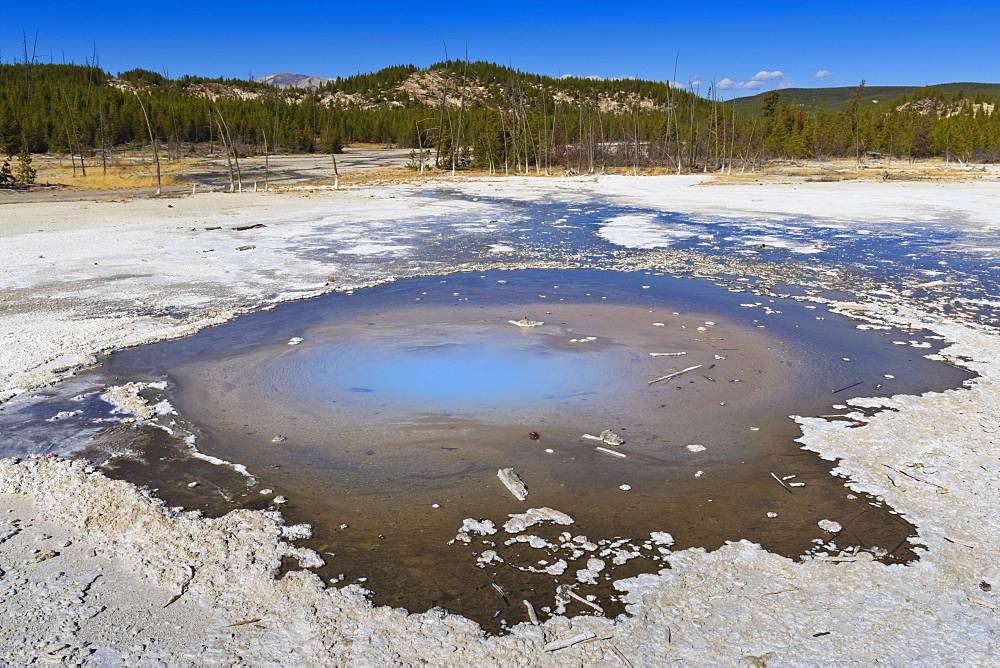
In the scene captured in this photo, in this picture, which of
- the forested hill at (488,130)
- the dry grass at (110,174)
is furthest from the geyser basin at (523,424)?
the forested hill at (488,130)

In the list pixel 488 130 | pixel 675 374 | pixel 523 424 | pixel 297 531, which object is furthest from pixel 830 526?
pixel 488 130

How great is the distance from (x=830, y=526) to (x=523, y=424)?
6.97ft

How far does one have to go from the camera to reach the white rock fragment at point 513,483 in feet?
13.5

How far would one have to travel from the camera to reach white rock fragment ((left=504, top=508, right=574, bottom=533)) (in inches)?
148

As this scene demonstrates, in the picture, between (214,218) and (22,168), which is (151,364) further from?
(22,168)

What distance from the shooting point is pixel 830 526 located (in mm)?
3723

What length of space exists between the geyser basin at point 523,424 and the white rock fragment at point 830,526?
0.07 meters

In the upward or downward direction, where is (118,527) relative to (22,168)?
downward

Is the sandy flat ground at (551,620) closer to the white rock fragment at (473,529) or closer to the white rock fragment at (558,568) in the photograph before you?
the white rock fragment at (558,568)

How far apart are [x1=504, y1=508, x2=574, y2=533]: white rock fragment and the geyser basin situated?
0.07m

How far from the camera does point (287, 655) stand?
9.15ft

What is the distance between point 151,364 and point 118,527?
3103 millimetres

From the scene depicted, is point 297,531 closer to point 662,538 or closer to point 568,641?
point 568,641

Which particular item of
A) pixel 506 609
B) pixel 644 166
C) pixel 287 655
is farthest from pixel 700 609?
pixel 644 166
